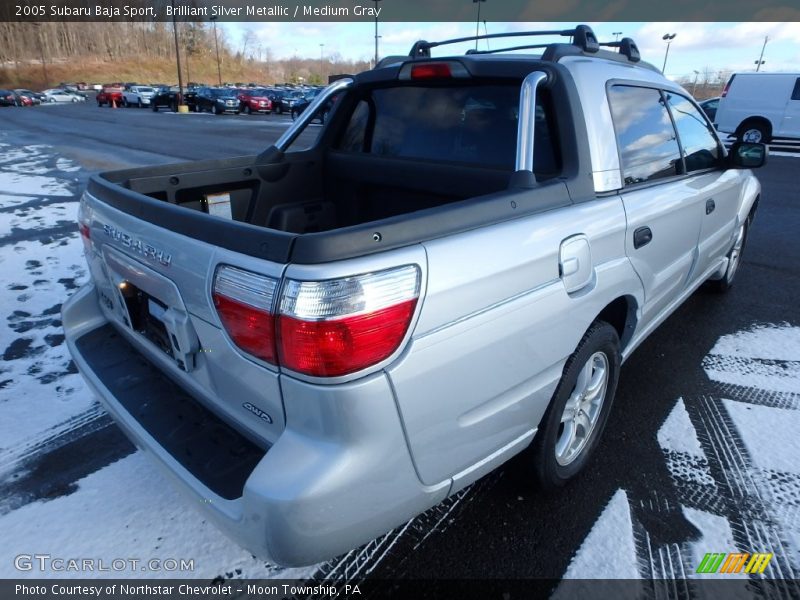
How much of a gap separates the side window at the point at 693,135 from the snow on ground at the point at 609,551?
209 cm

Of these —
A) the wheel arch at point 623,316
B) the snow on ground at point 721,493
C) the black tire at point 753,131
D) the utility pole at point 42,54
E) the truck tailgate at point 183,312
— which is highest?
the utility pole at point 42,54

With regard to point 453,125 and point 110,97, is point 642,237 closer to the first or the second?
point 453,125

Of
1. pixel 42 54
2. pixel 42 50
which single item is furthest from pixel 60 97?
pixel 42 50

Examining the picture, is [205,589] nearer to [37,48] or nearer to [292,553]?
[292,553]

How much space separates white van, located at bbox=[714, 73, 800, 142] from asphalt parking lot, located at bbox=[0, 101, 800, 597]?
1610cm

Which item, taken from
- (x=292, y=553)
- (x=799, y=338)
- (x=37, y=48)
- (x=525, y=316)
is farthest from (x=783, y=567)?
(x=37, y=48)

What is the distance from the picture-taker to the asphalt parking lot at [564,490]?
2.10 metres

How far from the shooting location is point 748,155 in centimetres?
352

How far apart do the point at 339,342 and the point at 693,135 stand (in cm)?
304

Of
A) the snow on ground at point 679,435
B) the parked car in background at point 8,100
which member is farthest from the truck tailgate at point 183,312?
the parked car in background at point 8,100

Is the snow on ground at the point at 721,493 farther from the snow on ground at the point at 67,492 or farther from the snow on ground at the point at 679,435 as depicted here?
the snow on ground at the point at 67,492

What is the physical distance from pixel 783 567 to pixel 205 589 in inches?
86.9

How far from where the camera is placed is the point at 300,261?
141cm

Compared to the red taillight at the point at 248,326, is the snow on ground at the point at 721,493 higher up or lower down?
lower down
